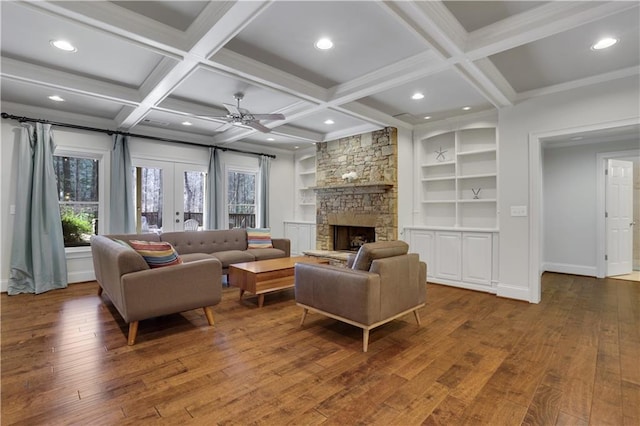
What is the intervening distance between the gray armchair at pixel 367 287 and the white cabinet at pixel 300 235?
3861 millimetres

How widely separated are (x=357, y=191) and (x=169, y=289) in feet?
12.5

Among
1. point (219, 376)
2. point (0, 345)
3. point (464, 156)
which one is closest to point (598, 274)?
point (464, 156)

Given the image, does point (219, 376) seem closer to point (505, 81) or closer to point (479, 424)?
point (479, 424)

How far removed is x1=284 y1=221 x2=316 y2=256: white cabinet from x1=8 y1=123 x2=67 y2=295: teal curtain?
4.27m

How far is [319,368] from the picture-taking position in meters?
2.34

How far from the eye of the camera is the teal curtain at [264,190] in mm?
7086

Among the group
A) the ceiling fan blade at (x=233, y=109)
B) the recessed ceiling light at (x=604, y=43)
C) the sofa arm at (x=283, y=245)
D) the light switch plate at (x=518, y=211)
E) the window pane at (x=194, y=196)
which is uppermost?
the recessed ceiling light at (x=604, y=43)

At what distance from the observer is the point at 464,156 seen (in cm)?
514

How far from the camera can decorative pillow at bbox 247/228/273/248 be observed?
564 centimetres

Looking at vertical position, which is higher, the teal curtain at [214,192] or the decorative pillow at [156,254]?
the teal curtain at [214,192]

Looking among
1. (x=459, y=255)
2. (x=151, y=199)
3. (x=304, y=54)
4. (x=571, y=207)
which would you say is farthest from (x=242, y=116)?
(x=571, y=207)

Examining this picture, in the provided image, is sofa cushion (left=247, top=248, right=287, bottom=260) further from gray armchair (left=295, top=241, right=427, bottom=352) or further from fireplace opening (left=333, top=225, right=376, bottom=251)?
gray armchair (left=295, top=241, right=427, bottom=352)

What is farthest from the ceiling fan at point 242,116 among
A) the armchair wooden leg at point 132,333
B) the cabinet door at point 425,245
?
the cabinet door at point 425,245

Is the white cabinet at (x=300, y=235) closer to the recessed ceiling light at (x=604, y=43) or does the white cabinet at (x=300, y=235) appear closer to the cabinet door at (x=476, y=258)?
the cabinet door at (x=476, y=258)
